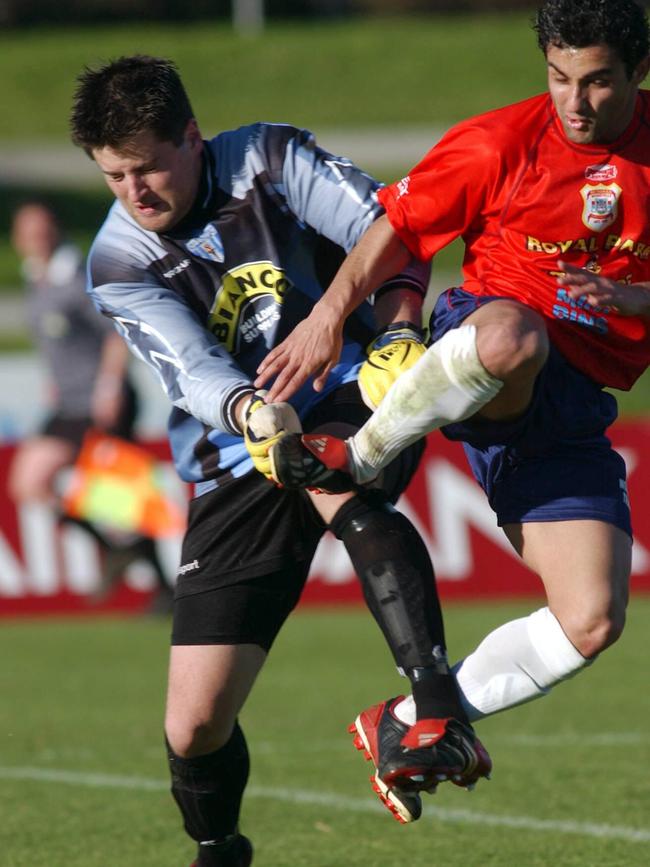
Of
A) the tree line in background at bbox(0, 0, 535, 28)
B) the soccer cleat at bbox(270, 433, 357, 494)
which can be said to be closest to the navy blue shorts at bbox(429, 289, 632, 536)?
the soccer cleat at bbox(270, 433, 357, 494)

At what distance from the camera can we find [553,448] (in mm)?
4375

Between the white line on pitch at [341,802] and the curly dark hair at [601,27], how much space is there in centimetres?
253

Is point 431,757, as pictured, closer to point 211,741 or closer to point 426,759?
point 426,759

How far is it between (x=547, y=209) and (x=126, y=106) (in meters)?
1.14

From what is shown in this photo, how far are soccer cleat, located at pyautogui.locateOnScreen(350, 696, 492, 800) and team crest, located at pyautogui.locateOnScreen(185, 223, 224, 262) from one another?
4.78 ft

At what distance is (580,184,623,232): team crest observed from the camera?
421 cm

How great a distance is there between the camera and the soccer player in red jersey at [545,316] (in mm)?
4016

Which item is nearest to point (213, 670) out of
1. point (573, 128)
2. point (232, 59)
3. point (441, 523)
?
point (573, 128)

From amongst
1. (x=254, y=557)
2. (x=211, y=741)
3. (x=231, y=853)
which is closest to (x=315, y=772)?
(x=231, y=853)

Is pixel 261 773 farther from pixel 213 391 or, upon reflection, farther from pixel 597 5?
pixel 597 5

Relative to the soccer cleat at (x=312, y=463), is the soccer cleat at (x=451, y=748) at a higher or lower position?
lower

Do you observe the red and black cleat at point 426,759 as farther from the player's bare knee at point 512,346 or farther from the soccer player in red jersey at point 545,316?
the player's bare knee at point 512,346

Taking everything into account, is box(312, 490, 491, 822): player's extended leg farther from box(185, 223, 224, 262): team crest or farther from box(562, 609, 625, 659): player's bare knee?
box(185, 223, 224, 262): team crest

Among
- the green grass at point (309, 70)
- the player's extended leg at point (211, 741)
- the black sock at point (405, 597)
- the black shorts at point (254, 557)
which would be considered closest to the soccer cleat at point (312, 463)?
the black sock at point (405, 597)
